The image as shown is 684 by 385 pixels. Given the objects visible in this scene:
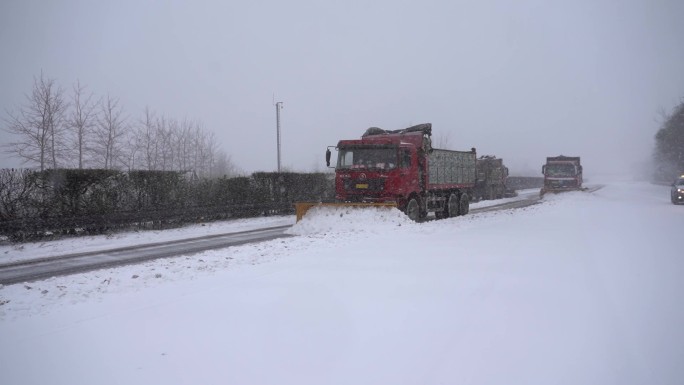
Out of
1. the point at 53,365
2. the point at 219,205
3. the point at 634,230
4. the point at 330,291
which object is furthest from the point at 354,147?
the point at 53,365

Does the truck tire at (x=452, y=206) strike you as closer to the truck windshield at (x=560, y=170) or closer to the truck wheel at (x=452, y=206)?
the truck wheel at (x=452, y=206)

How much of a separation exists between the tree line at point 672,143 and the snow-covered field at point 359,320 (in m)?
68.9

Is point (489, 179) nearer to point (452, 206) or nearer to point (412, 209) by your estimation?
point (452, 206)

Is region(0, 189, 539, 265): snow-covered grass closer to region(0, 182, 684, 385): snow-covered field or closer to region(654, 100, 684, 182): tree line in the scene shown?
region(0, 182, 684, 385): snow-covered field

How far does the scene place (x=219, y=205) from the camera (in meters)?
20.4

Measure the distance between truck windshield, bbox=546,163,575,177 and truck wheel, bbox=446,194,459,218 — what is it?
1654cm

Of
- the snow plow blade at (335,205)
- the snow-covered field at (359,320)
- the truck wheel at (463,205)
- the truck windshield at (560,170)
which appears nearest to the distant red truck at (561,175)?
the truck windshield at (560,170)

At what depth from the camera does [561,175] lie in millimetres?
33531

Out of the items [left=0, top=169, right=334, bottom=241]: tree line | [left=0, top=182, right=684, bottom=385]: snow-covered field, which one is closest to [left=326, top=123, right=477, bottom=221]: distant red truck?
[left=0, top=182, right=684, bottom=385]: snow-covered field

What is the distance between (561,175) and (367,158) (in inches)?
920

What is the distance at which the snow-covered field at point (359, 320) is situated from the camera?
412cm

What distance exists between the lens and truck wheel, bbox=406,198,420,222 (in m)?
16.5

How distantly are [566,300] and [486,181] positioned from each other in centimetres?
2959

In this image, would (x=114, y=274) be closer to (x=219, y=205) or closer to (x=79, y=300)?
(x=79, y=300)
